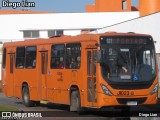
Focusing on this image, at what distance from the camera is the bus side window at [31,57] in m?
23.0

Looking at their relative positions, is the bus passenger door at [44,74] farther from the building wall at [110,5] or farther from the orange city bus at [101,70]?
Result: the building wall at [110,5]

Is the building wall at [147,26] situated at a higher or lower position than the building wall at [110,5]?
lower

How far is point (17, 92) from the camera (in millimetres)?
24734

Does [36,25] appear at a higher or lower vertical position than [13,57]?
higher

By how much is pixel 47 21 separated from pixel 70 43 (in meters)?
41.9

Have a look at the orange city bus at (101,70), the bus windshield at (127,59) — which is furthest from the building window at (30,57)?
the bus windshield at (127,59)

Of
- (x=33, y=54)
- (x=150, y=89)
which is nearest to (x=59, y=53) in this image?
(x=33, y=54)

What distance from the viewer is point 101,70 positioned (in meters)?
17.5

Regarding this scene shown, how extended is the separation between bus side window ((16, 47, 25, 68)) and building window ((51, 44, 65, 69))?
3.10 meters

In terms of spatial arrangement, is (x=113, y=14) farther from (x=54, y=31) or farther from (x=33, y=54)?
(x=33, y=54)

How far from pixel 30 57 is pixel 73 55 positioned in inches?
170

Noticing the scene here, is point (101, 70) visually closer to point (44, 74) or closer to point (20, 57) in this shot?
point (44, 74)

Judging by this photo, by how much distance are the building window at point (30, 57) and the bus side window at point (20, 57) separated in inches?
15.4

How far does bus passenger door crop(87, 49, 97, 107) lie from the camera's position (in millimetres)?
17828
